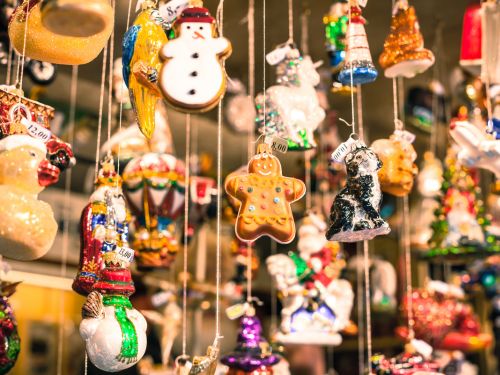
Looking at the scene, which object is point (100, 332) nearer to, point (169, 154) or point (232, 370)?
point (232, 370)

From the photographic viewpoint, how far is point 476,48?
2.65 metres

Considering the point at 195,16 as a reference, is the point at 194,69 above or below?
below

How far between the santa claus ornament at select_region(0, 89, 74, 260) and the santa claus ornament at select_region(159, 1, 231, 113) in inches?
13.1

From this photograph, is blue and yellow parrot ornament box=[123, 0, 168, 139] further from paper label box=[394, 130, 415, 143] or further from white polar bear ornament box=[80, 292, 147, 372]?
paper label box=[394, 130, 415, 143]

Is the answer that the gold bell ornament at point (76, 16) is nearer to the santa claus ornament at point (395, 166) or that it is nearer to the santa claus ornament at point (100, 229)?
the santa claus ornament at point (100, 229)

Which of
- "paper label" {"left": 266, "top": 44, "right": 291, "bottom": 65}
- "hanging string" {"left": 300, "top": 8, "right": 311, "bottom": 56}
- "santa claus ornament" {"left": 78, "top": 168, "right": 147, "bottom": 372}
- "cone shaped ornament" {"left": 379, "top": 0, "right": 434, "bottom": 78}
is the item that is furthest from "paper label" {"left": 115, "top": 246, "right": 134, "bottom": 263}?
"hanging string" {"left": 300, "top": 8, "right": 311, "bottom": 56}

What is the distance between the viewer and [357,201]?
1.93 metres

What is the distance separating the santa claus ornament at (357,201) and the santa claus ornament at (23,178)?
0.63 m

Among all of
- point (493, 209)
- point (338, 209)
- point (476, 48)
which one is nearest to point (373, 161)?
point (338, 209)

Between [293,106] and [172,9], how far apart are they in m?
0.59

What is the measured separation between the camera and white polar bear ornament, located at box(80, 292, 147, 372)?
1.76 meters

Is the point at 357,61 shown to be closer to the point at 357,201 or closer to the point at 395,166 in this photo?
the point at 395,166

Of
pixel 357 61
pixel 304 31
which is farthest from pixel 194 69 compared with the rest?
pixel 304 31

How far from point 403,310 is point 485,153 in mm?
909
